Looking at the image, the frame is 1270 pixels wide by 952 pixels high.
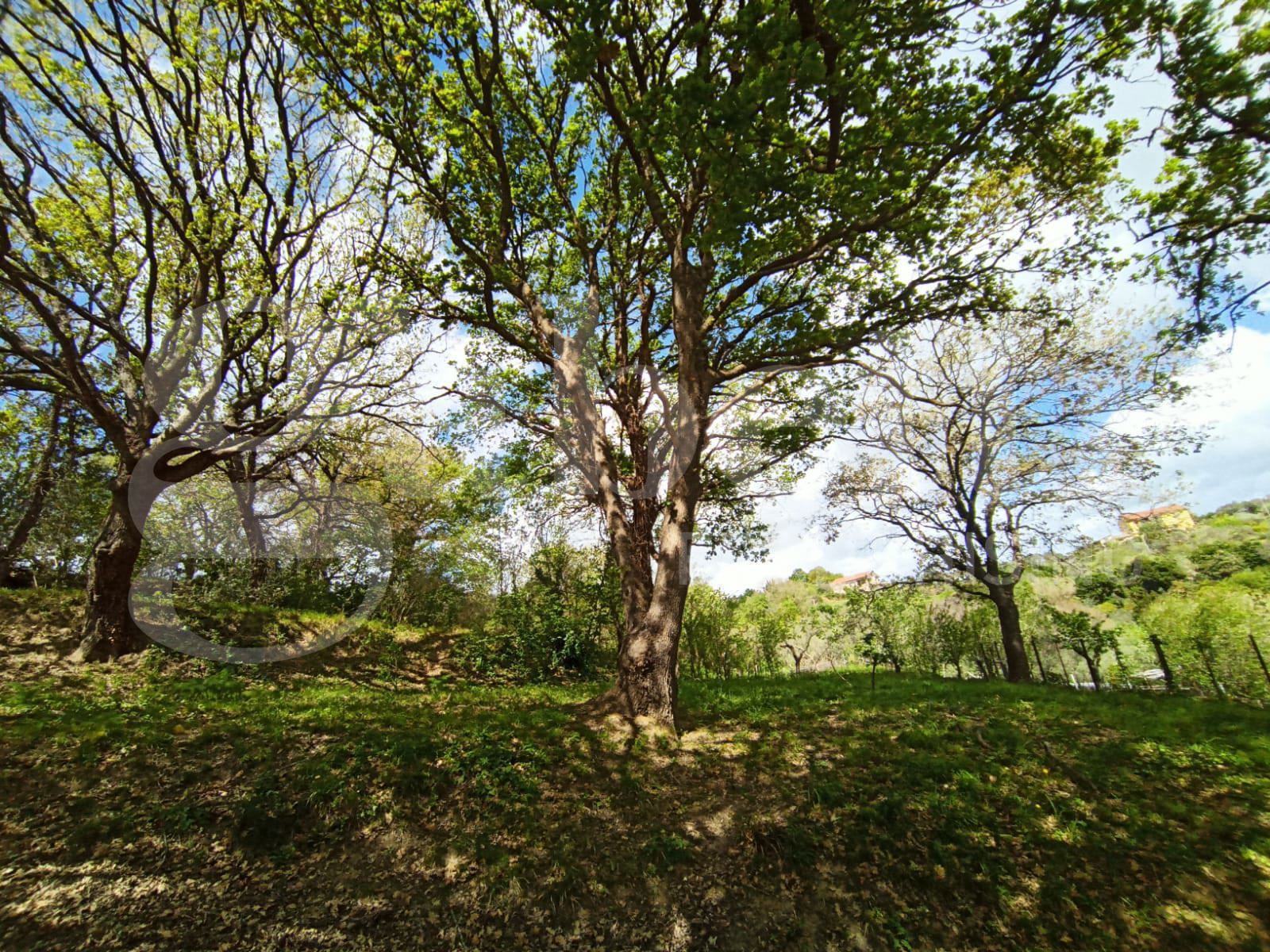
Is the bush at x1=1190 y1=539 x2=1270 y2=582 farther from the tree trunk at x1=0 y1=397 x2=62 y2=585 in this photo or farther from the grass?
the tree trunk at x1=0 y1=397 x2=62 y2=585

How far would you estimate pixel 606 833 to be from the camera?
14.9 ft

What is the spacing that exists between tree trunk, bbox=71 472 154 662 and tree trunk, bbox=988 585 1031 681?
19.5 metres

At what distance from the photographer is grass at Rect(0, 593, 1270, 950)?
347 centimetres

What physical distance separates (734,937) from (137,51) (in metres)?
13.4

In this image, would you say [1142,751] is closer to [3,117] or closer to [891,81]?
[891,81]

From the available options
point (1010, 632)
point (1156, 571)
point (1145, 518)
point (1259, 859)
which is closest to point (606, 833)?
point (1259, 859)

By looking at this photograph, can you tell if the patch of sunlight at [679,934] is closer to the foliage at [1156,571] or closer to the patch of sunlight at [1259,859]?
the patch of sunlight at [1259,859]

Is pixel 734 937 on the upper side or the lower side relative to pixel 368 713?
lower

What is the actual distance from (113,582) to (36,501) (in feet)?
22.1

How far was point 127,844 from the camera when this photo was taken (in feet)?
12.3

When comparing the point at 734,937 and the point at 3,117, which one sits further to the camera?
the point at 3,117

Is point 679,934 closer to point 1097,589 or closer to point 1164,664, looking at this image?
point 1164,664

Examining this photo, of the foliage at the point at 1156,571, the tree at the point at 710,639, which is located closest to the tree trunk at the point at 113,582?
the tree at the point at 710,639

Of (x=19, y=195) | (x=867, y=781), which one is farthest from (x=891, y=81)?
(x=19, y=195)
